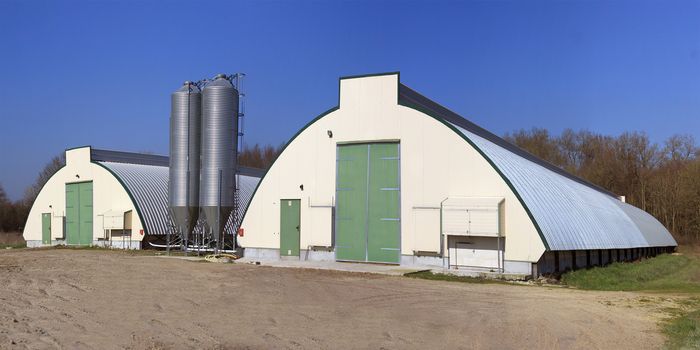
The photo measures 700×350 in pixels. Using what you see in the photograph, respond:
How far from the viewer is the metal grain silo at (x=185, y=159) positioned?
33.0 metres

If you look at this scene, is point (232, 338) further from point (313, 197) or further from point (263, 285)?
point (313, 197)

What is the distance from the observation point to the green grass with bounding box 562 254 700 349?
11.6 metres

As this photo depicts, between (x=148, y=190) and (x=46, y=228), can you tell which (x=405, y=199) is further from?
(x=46, y=228)

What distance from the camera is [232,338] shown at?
10.3 meters

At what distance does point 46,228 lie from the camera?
45250 mm

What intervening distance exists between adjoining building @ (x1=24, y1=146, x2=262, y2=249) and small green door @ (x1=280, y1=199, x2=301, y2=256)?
7186 millimetres

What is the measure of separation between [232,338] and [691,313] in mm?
11091

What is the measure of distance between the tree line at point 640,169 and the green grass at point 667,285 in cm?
2876

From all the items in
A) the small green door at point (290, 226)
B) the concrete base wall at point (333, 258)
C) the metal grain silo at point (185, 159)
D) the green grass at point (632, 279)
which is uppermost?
the metal grain silo at point (185, 159)

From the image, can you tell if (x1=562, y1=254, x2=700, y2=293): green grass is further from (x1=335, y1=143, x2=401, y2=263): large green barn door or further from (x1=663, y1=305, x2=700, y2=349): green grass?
(x1=335, y1=143, x2=401, y2=263): large green barn door

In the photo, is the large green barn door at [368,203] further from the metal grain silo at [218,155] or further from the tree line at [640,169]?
the tree line at [640,169]

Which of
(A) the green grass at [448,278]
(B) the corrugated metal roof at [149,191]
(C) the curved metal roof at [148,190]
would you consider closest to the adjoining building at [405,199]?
(A) the green grass at [448,278]

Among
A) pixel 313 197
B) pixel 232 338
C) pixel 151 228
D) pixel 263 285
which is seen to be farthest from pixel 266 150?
pixel 232 338

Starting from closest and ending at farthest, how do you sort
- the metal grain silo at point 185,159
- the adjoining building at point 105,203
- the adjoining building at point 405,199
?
the adjoining building at point 405,199
the metal grain silo at point 185,159
the adjoining building at point 105,203
